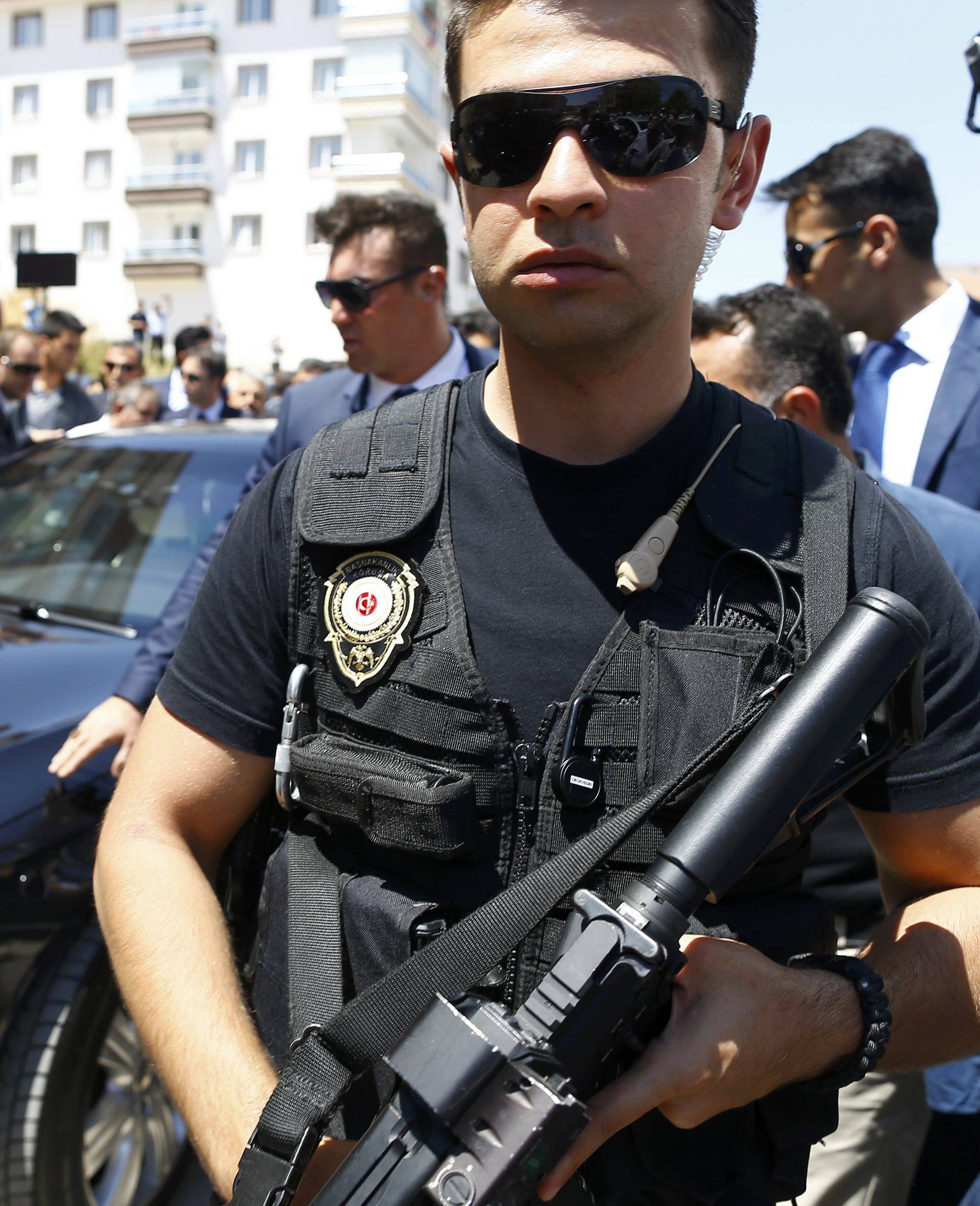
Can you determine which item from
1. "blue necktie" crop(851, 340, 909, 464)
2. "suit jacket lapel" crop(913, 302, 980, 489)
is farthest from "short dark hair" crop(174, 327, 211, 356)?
"suit jacket lapel" crop(913, 302, 980, 489)

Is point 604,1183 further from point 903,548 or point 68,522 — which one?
point 68,522

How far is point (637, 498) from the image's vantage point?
1426 mm

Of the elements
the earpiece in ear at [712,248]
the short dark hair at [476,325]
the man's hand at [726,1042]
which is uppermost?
the short dark hair at [476,325]

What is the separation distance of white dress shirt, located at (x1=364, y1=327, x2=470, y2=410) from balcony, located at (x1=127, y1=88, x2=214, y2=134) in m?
40.9

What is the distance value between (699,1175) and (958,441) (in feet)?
7.37

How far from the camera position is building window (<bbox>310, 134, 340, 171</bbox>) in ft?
129

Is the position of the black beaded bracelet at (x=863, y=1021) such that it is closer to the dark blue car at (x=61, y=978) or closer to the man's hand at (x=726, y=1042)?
the man's hand at (x=726, y=1042)

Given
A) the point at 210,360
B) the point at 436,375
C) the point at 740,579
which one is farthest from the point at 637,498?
the point at 210,360

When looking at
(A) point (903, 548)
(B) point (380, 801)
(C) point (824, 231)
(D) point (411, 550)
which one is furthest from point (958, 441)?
(B) point (380, 801)

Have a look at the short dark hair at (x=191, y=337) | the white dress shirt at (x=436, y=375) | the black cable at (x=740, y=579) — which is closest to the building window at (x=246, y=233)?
the short dark hair at (x=191, y=337)

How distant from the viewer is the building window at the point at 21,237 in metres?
41.5

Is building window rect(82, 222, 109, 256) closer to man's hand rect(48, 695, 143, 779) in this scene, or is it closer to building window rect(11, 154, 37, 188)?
building window rect(11, 154, 37, 188)

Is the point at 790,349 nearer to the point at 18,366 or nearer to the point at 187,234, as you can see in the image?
the point at 18,366

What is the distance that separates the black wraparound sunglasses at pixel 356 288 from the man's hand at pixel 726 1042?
Result: 121 inches
